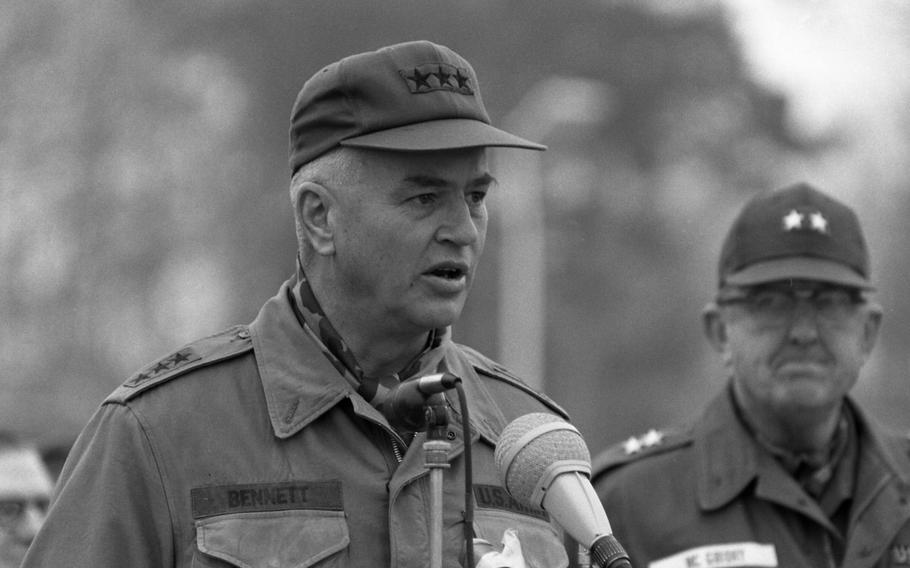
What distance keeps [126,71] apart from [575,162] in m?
13.0

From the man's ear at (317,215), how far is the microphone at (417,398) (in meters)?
0.74

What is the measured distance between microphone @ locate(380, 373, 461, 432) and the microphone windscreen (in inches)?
7.2

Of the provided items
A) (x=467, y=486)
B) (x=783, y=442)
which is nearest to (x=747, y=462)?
(x=783, y=442)

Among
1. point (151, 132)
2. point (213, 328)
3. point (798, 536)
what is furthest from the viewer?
point (213, 328)

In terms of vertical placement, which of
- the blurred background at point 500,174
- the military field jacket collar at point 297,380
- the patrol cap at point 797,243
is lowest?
the military field jacket collar at point 297,380

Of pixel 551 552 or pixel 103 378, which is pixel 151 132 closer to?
pixel 103 378

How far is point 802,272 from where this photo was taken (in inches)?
271

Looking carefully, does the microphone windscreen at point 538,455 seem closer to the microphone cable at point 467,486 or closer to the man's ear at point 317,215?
the microphone cable at point 467,486

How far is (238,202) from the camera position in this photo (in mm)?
24172

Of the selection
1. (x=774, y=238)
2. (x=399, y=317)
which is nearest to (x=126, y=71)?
(x=774, y=238)

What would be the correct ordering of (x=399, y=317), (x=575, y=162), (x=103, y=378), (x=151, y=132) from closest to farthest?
(x=399, y=317)
(x=103, y=378)
(x=151, y=132)
(x=575, y=162)

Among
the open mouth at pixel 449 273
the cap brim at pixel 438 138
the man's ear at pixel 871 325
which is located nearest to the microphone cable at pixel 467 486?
the open mouth at pixel 449 273

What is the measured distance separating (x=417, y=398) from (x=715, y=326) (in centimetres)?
339

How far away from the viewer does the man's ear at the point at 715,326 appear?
715cm
